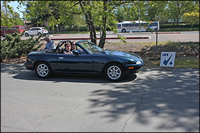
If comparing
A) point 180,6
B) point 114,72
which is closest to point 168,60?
point 114,72

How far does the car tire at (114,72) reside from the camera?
267 inches

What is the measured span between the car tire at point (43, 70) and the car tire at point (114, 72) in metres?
2.21

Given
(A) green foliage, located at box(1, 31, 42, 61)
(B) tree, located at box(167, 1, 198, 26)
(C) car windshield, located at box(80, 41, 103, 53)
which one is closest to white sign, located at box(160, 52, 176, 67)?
(C) car windshield, located at box(80, 41, 103, 53)

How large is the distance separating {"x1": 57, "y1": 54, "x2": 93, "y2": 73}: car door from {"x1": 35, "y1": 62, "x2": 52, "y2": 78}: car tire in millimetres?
504

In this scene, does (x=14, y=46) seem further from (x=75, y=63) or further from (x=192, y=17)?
(x=192, y=17)

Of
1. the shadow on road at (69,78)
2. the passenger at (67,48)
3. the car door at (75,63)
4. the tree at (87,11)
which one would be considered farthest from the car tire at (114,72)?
the tree at (87,11)

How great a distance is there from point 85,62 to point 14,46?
7.21m

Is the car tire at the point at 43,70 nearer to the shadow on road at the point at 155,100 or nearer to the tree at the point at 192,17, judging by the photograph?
the shadow on road at the point at 155,100

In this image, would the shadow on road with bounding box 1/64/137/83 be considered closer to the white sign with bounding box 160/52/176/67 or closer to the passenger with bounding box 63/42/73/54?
the passenger with bounding box 63/42/73/54

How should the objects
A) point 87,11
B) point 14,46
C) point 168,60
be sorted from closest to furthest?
point 168,60 < point 87,11 < point 14,46

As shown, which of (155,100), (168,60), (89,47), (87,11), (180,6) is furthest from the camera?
(180,6)

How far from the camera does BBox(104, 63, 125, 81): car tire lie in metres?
6.79

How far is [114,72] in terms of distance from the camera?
22.5ft

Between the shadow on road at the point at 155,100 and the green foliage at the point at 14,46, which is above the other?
the green foliage at the point at 14,46
